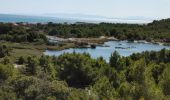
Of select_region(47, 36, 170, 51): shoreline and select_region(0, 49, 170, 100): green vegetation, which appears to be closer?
select_region(0, 49, 170, 100): green vegetation

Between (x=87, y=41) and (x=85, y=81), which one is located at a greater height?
(x=85, y=81)

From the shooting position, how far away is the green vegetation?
2209cm

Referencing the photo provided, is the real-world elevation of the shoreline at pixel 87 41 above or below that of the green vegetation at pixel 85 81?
below

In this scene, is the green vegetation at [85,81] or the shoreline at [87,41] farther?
the shoreline at [87,41]

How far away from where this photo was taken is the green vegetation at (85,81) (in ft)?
72.5

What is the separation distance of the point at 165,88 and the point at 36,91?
8696 millimetres

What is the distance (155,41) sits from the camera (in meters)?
114

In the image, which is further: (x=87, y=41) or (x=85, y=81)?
(x=87, y=41)

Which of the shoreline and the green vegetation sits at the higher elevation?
the green vegetation

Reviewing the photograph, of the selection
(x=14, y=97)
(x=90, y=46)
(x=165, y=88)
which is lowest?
(x=90, y=46)

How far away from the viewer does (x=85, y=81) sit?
148ft

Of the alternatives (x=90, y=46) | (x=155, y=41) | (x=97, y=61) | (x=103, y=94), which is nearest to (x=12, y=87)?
(x=103, y=94)

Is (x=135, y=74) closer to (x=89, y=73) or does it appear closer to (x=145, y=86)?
(x=145, y=86)

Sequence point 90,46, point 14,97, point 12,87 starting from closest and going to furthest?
point 14,97 → point 12,87 → point 90,46
